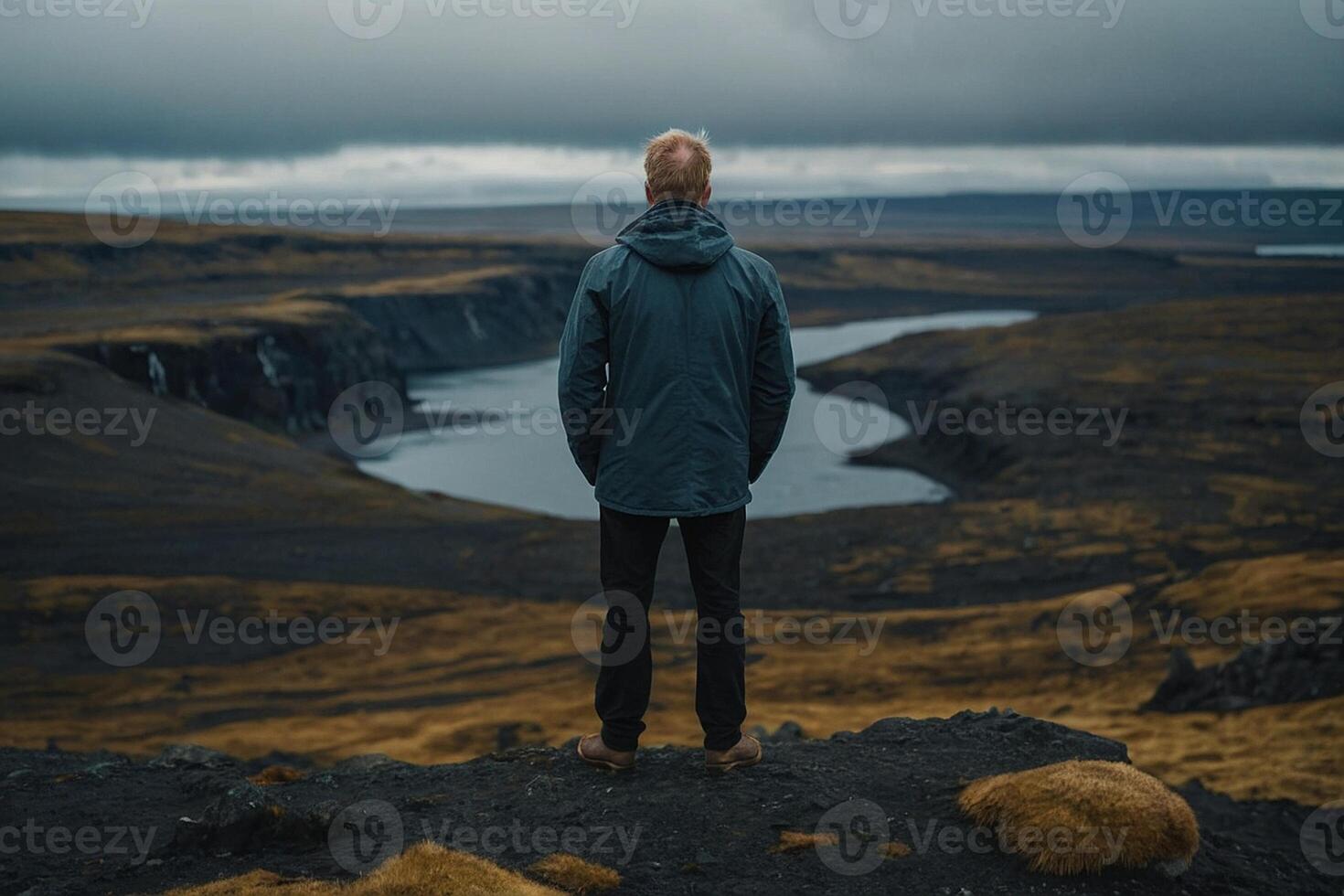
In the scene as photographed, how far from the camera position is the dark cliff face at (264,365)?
188 feet

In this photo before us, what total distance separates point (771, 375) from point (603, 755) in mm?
2423

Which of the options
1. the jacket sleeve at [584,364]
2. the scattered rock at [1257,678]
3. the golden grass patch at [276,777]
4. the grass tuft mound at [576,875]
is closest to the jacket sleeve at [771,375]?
the jacket sleeve at [584,364]

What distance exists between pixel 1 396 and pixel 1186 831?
156 ft

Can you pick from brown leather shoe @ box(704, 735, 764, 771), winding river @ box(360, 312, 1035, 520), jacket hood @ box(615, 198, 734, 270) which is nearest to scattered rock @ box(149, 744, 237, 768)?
brown leather shoe @ box(704, 735, 764, 771)

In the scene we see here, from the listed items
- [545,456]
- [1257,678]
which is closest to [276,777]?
[1257,678]

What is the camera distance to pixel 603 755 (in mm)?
7082

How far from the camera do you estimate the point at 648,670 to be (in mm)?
6715

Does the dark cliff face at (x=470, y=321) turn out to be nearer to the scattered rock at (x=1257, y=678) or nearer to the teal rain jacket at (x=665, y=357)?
the scattered rock at (x=1257, y=678)

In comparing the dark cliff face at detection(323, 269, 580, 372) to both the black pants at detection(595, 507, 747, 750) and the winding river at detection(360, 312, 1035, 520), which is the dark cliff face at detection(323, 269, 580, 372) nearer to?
the winding river at detection(360, 312, 1035, 520)

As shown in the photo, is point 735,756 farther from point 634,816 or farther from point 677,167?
point 677,167

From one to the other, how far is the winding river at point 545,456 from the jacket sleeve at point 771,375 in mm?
38354

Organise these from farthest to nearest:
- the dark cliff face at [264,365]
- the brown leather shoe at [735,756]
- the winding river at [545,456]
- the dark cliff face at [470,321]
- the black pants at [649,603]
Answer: the dark cliff face at [470,321] < the dark cliff face at [264,365] < the winding river at [545,456] < the brown leather shoe at [735,756] < the black pants at [649,603]

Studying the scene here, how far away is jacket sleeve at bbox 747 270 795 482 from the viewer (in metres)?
6.35

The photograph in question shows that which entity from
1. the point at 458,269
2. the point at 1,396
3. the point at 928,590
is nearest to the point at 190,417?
the point at 1,396
